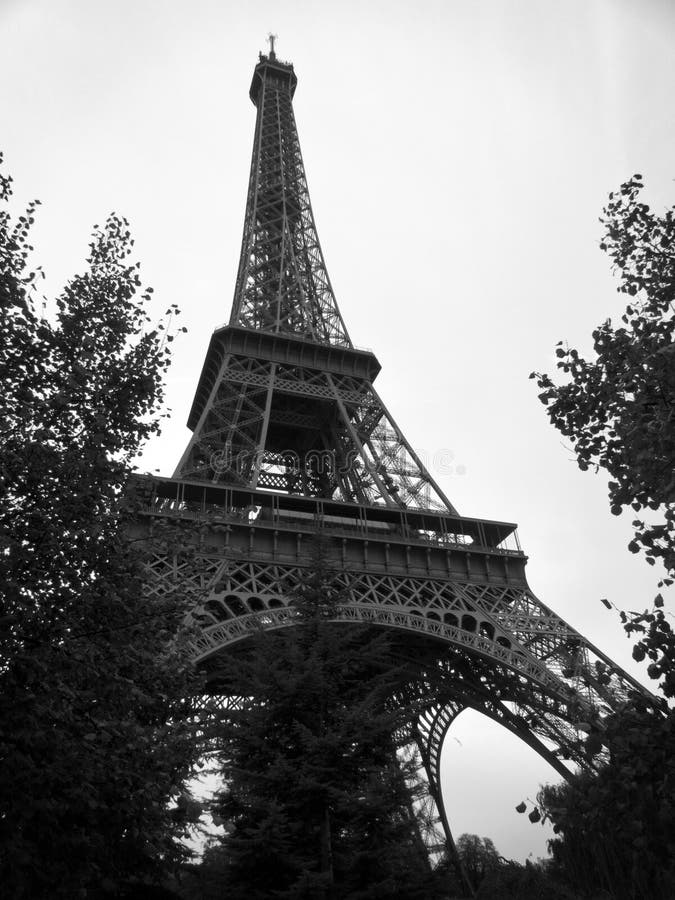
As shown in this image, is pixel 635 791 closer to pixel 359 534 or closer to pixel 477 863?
pixel 359 534

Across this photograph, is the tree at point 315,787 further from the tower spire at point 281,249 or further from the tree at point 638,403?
the tower spire at point 281,249

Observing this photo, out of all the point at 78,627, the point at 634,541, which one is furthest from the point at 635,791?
the point at 78,627

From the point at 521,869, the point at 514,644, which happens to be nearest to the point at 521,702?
the point at 514,644

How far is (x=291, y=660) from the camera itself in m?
16.4

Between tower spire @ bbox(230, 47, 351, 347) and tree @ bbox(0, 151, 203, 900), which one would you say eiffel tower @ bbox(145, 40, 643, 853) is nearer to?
tower spire @ bbox(230, 47, 351, 347)

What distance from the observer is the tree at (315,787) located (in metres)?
14.3

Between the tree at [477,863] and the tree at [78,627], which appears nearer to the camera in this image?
the tree at [78,627]

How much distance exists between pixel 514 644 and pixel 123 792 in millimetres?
20486

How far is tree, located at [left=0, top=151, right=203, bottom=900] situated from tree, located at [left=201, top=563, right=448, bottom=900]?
3.71 meters

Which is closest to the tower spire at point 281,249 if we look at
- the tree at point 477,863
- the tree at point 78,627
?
the tree at point 477,863

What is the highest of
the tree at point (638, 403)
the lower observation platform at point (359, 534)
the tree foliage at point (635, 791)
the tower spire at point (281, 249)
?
the tower spire at point (281, 249)

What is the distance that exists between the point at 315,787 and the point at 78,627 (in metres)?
7.34

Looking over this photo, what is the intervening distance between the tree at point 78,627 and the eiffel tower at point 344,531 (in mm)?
8490

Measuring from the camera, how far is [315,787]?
14.7 m
